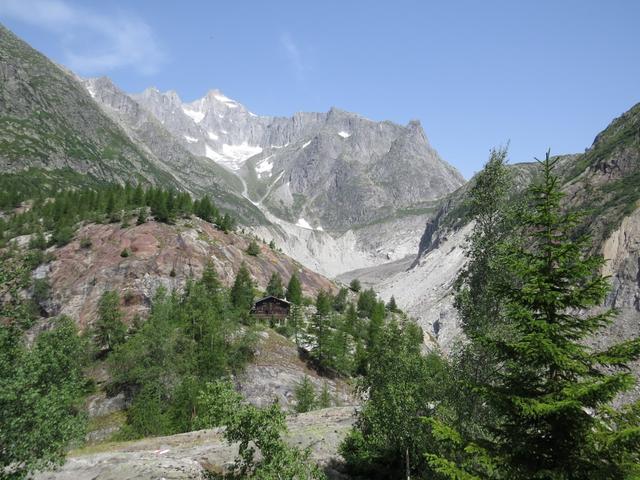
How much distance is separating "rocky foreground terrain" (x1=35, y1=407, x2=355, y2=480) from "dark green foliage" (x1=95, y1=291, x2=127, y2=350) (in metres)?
33.6

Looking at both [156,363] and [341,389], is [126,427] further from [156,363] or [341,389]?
[341,389]

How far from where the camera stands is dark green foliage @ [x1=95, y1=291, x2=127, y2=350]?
219 ft

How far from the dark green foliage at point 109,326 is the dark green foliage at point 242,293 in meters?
21.3

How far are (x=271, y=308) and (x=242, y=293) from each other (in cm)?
769

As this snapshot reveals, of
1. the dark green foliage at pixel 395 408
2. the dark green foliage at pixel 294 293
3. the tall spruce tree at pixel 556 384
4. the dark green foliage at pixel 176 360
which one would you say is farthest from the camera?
the dark green foliage at pixel 294 293

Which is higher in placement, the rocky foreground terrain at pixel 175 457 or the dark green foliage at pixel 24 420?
the dark green foliage at pixel 24 420

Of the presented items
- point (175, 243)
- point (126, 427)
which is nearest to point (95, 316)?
point (175, 243)

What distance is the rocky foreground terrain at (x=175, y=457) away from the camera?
24.8 metres

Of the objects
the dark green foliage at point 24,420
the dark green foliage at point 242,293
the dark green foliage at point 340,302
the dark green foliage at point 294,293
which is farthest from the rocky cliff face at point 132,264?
the dark green foliage at point 24,420

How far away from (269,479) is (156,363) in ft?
152

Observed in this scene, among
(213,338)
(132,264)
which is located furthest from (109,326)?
(132,264)

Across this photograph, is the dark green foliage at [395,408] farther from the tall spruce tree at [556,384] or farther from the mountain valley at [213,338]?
the tall spruce tree at [556,384]

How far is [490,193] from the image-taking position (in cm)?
2862

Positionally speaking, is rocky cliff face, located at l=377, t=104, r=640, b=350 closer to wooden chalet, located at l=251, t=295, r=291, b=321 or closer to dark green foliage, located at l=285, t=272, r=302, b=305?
wooden chalet, located at l=251, t=295, r=291, b=321
